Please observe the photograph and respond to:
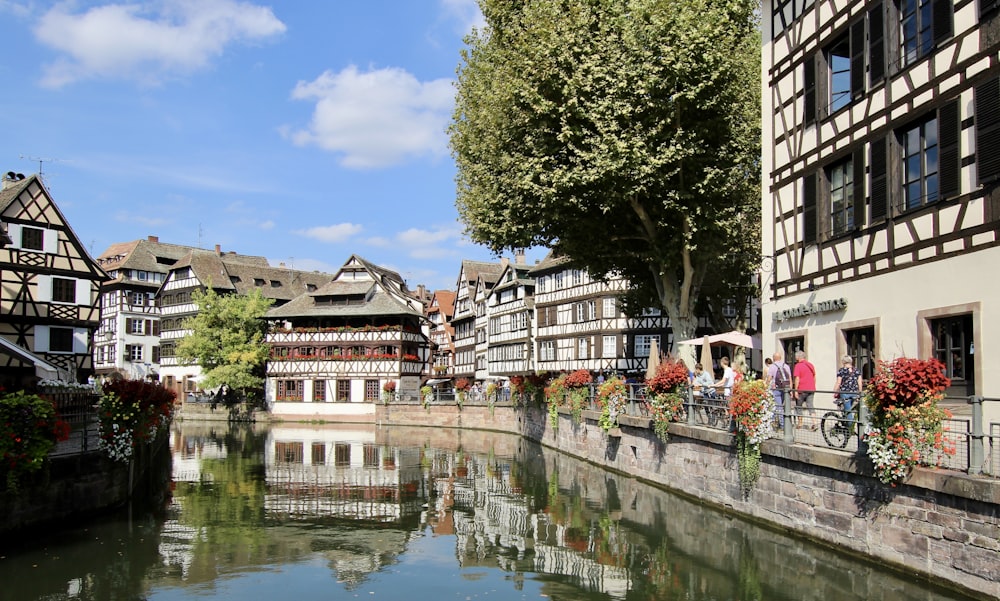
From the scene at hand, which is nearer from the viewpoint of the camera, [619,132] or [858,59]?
[858,59]

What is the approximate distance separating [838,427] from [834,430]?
8cm

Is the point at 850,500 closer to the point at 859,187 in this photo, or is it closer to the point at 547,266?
the point at 859,187

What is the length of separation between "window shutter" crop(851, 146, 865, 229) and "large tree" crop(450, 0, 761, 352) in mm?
5997

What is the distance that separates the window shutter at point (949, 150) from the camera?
48.2ft

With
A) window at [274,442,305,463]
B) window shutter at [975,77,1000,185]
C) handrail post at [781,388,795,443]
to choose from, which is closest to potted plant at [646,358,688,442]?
handrail post at [781,388,795,443]

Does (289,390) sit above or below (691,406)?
below

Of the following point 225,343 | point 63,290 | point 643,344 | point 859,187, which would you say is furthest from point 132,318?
point 859,187

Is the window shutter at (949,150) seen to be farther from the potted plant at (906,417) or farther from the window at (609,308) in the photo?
the window at (609,308)

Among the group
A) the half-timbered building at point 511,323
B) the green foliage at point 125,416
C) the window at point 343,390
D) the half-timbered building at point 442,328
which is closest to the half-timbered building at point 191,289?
the window at point 343,390

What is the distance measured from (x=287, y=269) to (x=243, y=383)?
2175 cm

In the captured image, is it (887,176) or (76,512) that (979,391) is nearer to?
(887,176)

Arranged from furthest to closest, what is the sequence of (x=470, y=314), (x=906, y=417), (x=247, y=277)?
(x=247, y=277), (x=470, y=314), (x=906, y=417)

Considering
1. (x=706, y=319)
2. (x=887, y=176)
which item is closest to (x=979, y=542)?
(x=887, y=176)

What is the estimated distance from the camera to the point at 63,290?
39562 millimetres
